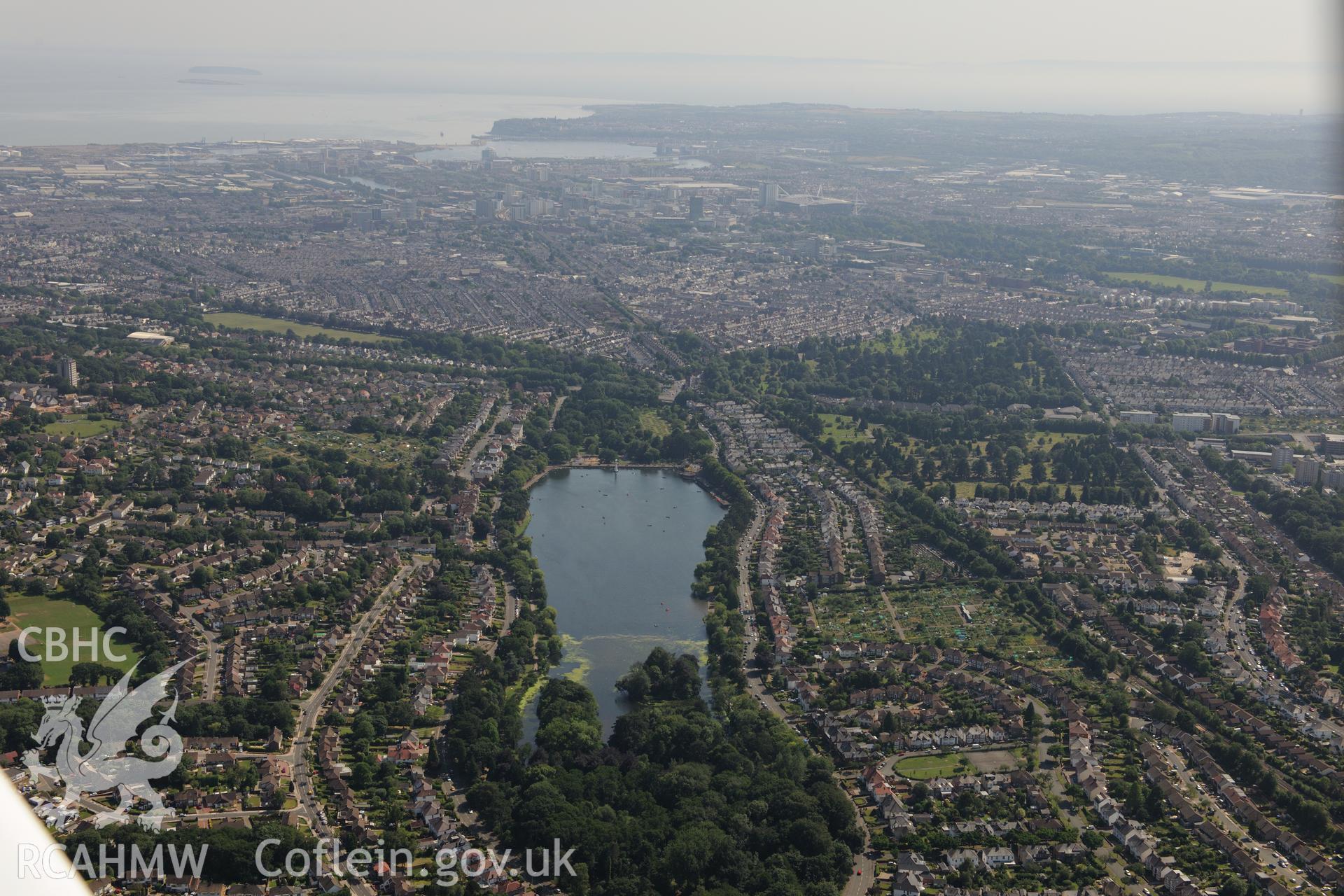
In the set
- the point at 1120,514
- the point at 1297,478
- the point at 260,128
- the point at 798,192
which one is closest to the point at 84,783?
the point at 1120,514

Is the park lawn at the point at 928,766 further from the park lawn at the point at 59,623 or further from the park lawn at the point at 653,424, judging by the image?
the park lawn at the point at 653,424

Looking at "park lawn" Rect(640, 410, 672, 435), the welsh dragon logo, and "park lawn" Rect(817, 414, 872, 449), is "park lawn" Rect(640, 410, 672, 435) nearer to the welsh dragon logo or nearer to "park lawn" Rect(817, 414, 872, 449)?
"park lawn" Rect(817, 414, 872, 449)

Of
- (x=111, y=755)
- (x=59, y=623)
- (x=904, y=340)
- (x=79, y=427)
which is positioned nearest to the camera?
(x=111, y=755)

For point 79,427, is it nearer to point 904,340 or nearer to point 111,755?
point 111,755

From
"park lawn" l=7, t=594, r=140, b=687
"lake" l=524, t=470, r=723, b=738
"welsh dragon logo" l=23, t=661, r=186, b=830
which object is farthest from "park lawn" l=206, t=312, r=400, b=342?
"welsh dragon logo" l=23, t=661, r=186, b=830

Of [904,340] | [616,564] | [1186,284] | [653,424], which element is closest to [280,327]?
[653,424]

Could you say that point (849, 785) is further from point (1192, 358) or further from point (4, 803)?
point (1192, 358)
